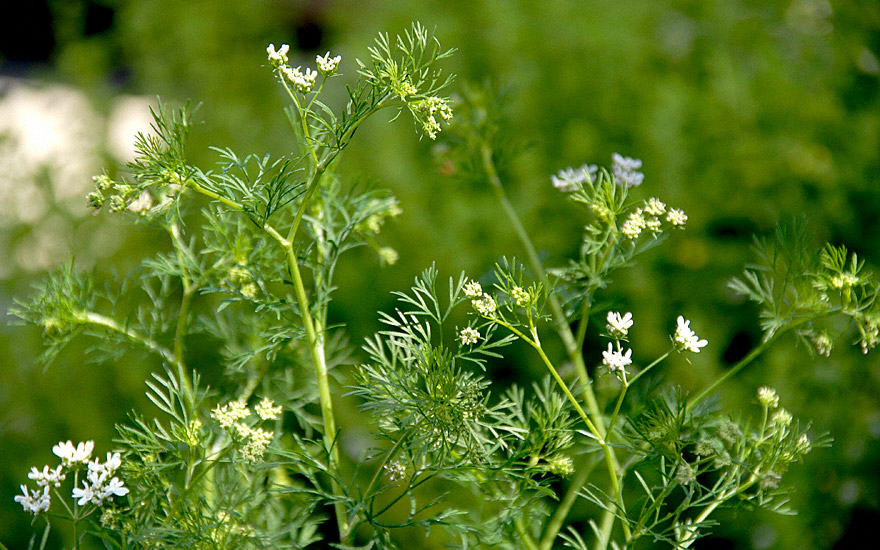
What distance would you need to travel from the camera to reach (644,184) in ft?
4.76

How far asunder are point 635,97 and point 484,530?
1247 mm

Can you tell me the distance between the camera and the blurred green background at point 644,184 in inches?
50.7

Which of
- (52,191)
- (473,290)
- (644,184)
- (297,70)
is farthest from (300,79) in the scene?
(52,191)

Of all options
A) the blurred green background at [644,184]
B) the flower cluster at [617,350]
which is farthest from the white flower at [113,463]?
the blurred green background at [644,184]

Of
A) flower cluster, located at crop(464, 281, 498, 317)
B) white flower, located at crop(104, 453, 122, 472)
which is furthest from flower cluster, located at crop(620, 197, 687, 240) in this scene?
white flower, located at crop(104, 453, 122, 472)

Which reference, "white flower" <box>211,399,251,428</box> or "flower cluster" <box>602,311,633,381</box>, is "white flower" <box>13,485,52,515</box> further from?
"flower cluster" <box>602,311,633,381</box>

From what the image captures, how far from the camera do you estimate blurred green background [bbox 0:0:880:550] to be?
1.29 meters

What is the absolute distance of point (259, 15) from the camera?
223 centimetres

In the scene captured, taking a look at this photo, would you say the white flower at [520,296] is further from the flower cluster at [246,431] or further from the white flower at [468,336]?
the flower cluster at [246,431]

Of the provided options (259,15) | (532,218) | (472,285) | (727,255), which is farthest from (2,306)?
(472,285)

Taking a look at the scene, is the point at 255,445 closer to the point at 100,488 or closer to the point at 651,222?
the point at 100,488

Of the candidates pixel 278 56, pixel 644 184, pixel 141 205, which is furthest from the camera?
pixel 644 184

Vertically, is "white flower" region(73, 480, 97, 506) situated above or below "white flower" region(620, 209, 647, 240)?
below

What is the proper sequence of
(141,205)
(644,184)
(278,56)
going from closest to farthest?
(278,56), (141,205), (644,184)
